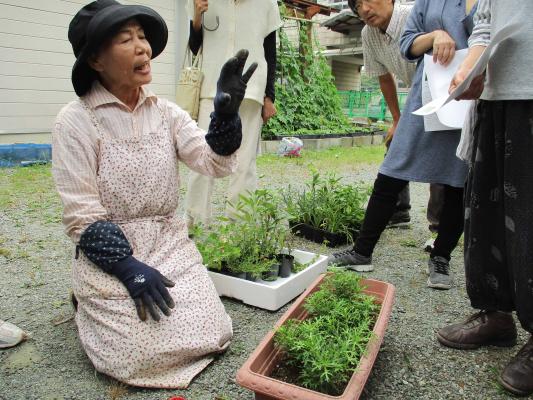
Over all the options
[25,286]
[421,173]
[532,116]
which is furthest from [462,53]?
[25,286]

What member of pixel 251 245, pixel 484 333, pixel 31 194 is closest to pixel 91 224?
pixel 251 245

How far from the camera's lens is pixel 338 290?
81.2 inches

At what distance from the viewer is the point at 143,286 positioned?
1863 millimetres

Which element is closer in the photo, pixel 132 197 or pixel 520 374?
pixel 520 374

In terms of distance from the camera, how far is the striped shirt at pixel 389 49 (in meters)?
2.92

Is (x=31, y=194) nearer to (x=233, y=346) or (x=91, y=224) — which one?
(x=91, y=224)

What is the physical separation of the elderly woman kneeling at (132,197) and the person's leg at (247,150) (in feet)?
4.10

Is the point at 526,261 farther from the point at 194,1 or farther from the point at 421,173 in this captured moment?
the point at 194,1

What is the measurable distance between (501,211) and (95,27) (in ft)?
5.81

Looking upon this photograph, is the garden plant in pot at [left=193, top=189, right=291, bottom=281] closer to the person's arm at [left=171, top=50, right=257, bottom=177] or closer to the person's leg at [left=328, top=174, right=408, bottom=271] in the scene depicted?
the person's leg at [left=328, top=174, right=408, bottom=271]

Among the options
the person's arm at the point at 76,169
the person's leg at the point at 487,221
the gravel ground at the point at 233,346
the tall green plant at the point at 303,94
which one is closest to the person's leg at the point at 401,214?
the gravel ground at the point at 233,346

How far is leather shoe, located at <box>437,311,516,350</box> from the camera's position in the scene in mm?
2146

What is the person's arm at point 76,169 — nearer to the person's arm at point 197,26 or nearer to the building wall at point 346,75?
the person's arm at point 197,26

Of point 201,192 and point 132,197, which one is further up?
point 132,197
